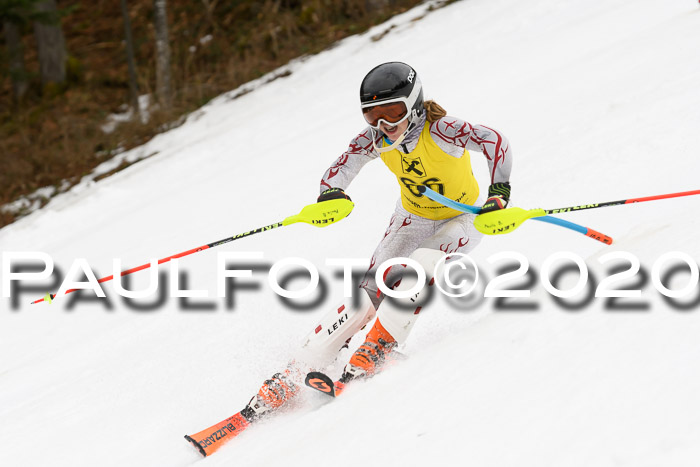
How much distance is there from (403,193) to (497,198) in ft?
2.20

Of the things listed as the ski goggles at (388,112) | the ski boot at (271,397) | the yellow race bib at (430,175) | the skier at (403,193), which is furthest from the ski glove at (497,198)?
the ski boot at (271,397)

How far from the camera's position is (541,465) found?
1988 mm

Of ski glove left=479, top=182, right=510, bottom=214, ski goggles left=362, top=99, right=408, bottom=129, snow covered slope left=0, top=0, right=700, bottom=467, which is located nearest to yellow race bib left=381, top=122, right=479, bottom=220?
ski goggles left=362, top=99, right=408, bottom=129

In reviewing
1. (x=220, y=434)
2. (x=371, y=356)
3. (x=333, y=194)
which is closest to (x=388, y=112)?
(x=333, y=194)

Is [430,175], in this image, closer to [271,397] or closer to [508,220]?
[508,220]

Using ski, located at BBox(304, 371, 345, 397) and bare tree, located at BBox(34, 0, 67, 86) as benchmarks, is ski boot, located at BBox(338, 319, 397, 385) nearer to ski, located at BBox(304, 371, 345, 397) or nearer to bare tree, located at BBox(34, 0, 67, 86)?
ski, located at BBox(304, 371, 345, 397)

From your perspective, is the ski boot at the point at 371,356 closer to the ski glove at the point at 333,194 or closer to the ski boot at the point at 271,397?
the ski boot at the point at 271,397

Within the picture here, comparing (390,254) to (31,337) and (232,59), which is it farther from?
(232,59)

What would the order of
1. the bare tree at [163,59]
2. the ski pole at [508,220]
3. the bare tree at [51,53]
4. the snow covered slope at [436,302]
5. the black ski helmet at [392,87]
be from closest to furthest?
the snow covered slope at [436,302]
the ski pole at [508,220]
the black ski helmet at [392,87]
the bare tree at [163,59]
the bare tree at [51,53]

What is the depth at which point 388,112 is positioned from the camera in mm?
3344

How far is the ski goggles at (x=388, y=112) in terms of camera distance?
3.33 meters

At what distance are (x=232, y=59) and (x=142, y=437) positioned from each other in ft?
34.7

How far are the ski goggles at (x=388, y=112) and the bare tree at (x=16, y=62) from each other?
43.4 ft

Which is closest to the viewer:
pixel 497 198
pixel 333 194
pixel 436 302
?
pixel 497 198
